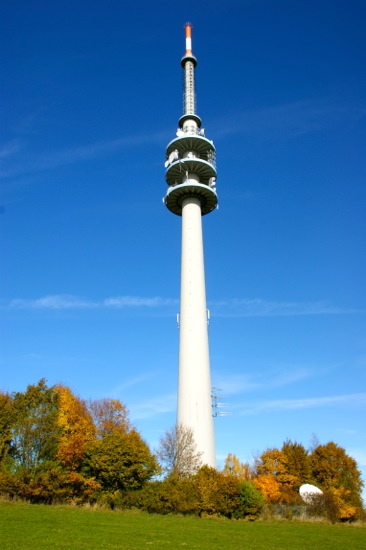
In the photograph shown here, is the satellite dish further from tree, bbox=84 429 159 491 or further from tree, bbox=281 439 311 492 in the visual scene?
tree, bbox=84 429 159 491

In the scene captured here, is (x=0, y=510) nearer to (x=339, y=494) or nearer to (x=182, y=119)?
(x=339, y=494)

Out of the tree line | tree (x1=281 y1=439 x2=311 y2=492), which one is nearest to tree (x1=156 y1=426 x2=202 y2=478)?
the tree line

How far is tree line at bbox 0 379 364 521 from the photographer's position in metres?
31.8

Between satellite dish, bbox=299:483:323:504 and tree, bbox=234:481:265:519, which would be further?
satellite dish, bbox=299:483:323:504

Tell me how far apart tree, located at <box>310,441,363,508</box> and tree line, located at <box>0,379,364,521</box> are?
47 centimetres

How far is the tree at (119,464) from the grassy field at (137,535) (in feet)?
24.2

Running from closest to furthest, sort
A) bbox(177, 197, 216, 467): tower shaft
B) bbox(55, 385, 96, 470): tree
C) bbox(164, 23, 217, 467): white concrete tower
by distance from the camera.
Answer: bbox(55, 385, 96, 470): tree
bbox(177, 197, 216, 467): tower shaft
bbox(164, 23, 217, 467): white concrete tower

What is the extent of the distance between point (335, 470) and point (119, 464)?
86.0ft

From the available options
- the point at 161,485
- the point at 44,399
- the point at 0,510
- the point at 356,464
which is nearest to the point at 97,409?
the point at 44,399

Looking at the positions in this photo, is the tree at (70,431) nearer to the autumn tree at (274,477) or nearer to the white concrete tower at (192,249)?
the white concrete tower at (192,249)

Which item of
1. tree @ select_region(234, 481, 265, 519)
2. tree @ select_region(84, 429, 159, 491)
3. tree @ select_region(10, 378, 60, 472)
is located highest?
tree @ select_region(10, 378, 60, 472)

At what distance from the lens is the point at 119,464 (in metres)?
34.8

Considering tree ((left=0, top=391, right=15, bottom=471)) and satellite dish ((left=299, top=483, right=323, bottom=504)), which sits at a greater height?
tree ((left=0, top=391, right=15, bottom=471))

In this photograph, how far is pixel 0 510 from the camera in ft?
89.9
